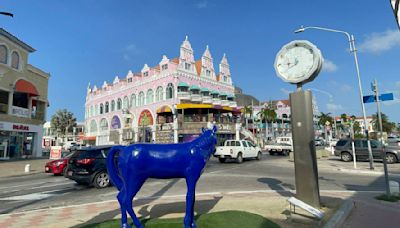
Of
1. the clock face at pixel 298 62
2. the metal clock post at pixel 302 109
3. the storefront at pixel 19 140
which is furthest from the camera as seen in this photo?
the storefront at pixel 19 140

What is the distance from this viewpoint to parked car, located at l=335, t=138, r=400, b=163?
22125mm

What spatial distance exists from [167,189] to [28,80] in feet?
88.6

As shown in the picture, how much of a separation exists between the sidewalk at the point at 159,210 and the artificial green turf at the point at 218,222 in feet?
1.73

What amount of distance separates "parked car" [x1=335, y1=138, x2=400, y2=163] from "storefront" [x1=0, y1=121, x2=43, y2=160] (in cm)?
3058

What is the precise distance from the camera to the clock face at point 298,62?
24.8 ft

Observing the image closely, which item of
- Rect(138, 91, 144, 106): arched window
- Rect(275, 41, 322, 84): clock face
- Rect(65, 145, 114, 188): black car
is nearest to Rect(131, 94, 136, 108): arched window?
Rect(138, 91, 144, 106): arched window

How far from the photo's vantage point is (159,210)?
24.8 feet

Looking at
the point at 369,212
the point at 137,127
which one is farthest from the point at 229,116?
the point at 369,212

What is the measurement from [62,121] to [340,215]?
295 feet

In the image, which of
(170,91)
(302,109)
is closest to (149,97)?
(170,91)

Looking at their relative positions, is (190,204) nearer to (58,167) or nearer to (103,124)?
(58,167)

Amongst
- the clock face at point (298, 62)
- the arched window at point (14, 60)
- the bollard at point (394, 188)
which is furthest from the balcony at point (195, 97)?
the clock face at point (298, 62)

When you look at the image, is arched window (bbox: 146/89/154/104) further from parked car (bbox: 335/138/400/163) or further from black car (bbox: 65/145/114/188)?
black car (bbox: 65/145/114/188)

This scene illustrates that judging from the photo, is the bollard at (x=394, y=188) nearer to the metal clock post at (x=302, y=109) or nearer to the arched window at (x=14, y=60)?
the metal clock post at (x=302, y=109)
